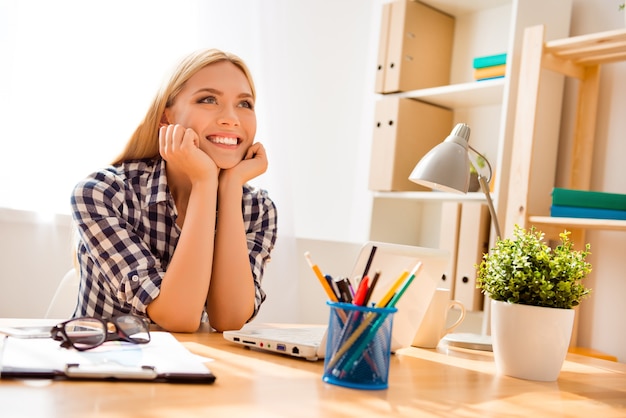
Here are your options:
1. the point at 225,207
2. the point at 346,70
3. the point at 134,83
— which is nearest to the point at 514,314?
the point at 225,207

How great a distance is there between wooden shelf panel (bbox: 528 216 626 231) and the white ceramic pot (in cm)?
110

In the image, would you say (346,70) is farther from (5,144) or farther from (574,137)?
(5,144)

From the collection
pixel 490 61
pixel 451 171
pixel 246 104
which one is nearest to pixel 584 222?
pixel 490 61

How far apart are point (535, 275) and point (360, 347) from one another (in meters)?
0.37

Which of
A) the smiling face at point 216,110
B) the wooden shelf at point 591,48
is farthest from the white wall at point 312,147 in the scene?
the smiling face at point 216,110

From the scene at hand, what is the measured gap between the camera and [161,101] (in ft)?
5.81

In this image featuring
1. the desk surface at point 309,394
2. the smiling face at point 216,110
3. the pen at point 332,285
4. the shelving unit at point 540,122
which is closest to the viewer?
the desk surface at point 309,394

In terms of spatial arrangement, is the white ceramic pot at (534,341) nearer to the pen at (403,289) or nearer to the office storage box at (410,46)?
the pen at (403,289)

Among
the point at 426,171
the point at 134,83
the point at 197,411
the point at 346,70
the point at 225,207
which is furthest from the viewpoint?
the point at 346,70

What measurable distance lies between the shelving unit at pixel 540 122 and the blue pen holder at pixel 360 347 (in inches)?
57.3

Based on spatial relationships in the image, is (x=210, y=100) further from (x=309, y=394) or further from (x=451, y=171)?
(x=309, y=394)

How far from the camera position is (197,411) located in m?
0.72

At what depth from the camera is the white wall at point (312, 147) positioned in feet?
7.73

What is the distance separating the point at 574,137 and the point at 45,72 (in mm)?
1841
